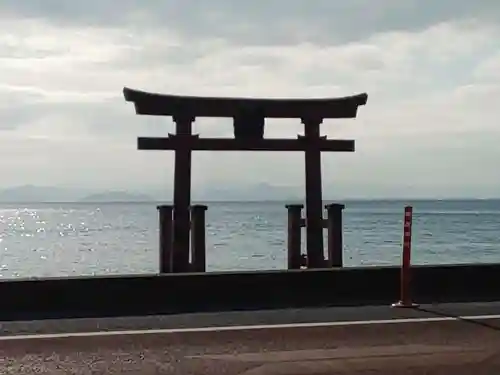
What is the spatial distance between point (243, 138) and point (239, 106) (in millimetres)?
530

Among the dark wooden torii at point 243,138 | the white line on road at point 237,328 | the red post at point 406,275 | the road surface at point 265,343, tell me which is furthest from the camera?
the dark wooden torii at point 243,138

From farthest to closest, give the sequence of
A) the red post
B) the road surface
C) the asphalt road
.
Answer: the red post, the asphalt road, the road surface

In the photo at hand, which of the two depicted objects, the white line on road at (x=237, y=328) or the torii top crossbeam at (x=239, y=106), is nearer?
the white line on road at (x=237, y=328)

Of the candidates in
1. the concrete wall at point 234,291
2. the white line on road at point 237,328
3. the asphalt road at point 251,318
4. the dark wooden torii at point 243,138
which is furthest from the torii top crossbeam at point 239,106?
the white line on road at point 237,328

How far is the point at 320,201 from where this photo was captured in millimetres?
14922

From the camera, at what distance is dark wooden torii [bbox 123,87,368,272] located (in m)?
13.9

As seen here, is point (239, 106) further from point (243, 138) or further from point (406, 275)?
point (406, 275)

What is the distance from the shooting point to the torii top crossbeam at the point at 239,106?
13953mm

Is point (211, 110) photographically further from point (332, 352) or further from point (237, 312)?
point (332, 352)

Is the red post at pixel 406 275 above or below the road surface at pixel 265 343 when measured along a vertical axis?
above

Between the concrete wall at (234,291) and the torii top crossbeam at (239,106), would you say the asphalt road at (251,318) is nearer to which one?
the concrete wall at (234,291)

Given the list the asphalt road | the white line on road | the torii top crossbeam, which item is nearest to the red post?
the asphalt road

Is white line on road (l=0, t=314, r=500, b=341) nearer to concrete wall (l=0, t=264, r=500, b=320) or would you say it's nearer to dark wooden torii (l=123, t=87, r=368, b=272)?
concrete wall (l=0, t=264, r=500, b=320)

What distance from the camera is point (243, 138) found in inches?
572
